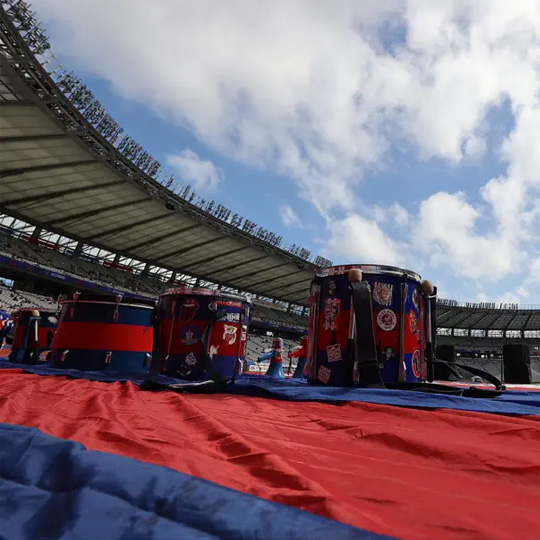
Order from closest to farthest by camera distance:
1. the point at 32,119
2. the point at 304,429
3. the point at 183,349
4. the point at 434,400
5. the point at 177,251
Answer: the point at 304,429 < the point at 434,400 < the point at 183,349 < the point at 32,119 < the point at 177,251

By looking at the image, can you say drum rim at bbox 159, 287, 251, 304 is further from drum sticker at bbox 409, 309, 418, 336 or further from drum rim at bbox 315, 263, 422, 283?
drum sticker at bbox 409, 309, 418, 336

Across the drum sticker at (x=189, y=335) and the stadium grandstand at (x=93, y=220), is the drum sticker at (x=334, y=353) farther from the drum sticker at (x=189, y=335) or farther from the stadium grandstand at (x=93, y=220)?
the stadium grandstand at (x=93, y=220)

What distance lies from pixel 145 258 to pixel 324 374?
106 feet

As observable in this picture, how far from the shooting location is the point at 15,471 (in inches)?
38.3

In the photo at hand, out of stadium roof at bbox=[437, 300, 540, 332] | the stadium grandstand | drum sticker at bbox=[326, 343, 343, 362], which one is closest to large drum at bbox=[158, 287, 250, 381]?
drum sticker at bbox=[326, 343, 343, 362]

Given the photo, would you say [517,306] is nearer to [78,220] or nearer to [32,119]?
[78,220]

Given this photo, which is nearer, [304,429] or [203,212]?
[304,429]

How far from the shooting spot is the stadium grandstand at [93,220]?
17309 millimetres

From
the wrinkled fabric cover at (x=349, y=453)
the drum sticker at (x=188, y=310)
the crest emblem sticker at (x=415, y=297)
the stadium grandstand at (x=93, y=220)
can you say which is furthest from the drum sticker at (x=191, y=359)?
the stadium grandstand at (x=93, y=220)

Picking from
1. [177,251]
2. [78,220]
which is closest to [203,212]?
[177,251]

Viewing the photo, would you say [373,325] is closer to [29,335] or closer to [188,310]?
[188,310]

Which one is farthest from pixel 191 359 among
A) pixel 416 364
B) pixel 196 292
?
pixel 416 364

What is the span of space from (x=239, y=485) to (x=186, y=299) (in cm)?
315

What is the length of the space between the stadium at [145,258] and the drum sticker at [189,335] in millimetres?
531
